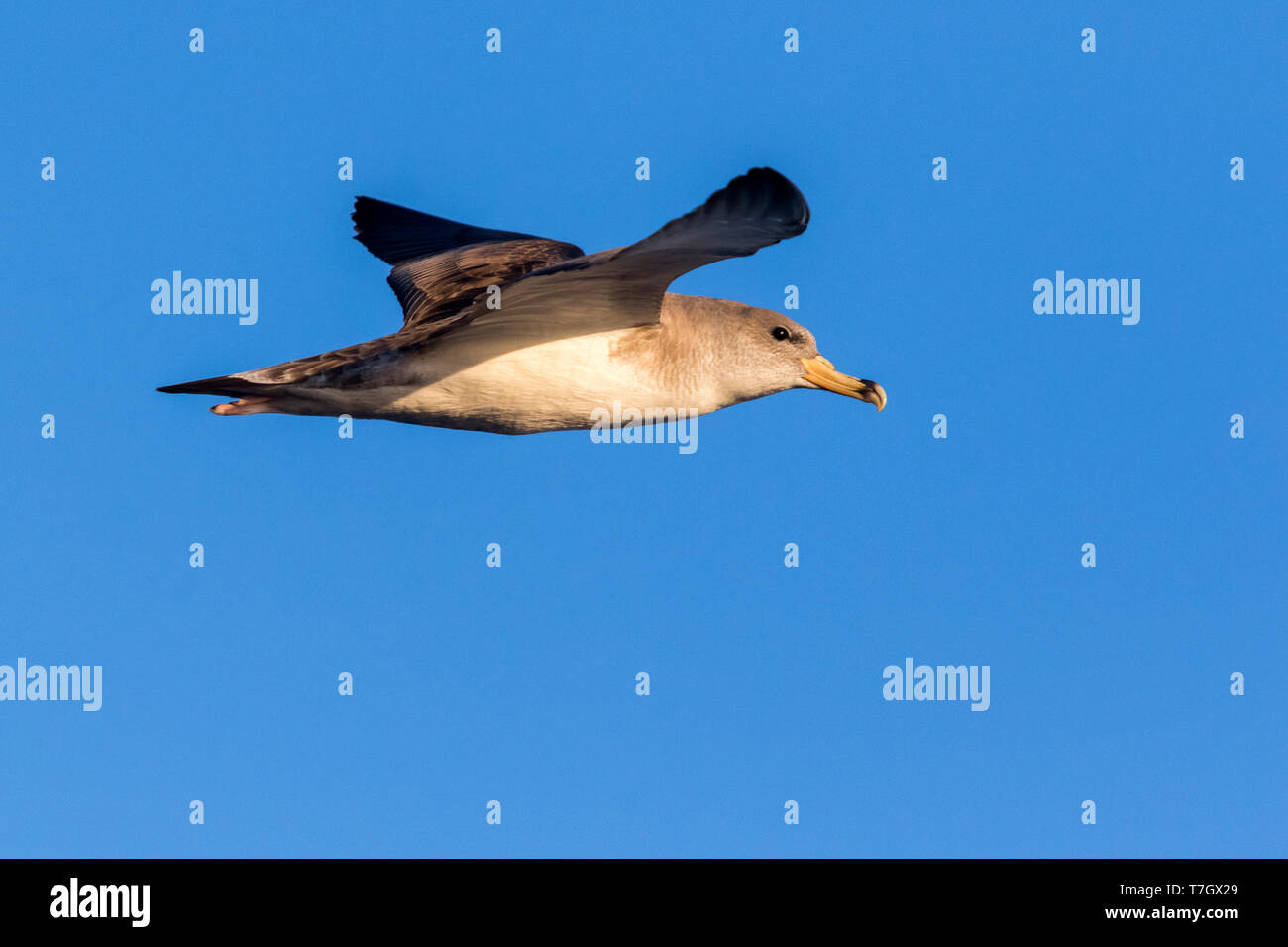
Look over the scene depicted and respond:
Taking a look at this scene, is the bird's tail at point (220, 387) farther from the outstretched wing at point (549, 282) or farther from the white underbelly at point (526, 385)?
the white underbelly at point (526, 385)

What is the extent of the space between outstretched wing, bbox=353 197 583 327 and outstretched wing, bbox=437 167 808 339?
619mm

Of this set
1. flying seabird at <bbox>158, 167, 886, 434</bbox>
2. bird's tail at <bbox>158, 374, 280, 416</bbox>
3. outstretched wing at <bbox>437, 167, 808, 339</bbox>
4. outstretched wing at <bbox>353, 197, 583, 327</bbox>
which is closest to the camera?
outstretched wing at <bbox>437, 167, 808, 339</bbox>

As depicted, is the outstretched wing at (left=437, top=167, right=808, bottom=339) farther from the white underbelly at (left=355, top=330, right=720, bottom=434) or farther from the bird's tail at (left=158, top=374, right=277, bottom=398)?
the bird's tail at (left=158, top=374, right=277, bottom=398)

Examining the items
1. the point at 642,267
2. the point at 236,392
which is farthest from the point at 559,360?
the point at 236,392

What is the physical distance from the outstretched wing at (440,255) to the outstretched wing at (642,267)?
62 centimetres

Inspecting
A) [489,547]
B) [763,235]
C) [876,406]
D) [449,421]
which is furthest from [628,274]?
[489,547]

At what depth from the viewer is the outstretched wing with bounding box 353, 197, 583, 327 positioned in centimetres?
1127

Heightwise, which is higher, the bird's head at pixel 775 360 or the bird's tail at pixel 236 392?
the bird's head at pixel 775 360

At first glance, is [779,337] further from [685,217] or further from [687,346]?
[685,217]

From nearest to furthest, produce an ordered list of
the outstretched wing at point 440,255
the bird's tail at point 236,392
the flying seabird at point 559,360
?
the flying seabird at point 559,360 < the bird's tail at point 236,392 < the outstretched wing at point 440,255

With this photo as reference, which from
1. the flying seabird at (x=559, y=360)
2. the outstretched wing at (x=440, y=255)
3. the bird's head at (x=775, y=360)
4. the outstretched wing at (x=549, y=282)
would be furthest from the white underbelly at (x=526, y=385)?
the bird's head at (x=775, y=360)

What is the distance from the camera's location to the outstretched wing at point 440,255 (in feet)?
37.0

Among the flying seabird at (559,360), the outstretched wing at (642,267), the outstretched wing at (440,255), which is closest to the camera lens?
the outstretched wing at (642,267)

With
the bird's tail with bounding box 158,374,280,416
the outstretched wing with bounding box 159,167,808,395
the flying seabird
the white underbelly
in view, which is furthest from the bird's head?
the bird's tail with bounding box 158,374,280,416
